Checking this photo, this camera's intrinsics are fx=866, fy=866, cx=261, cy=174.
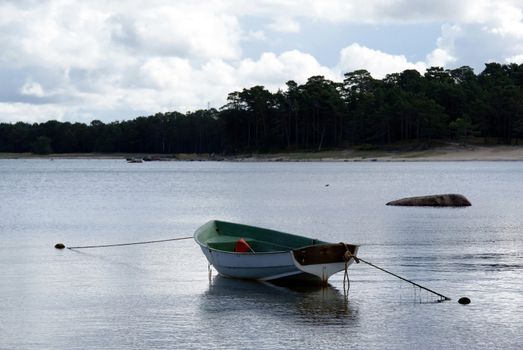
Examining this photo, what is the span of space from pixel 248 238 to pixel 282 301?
649 centimetres

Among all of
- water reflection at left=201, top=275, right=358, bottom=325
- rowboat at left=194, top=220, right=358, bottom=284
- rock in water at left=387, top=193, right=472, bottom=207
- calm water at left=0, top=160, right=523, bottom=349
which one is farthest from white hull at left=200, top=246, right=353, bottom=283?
rock in water at left=387, top=193, right=472, bottom=207

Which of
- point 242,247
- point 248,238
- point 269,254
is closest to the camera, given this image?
point 269,254

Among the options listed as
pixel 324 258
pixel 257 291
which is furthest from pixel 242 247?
pixel 324 258

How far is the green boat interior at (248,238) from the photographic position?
95.7 ft

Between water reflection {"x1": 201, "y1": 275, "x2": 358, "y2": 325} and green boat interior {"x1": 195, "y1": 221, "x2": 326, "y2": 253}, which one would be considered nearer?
water reflection {"x1": 201, "y1": 275, "x2": 358, "y2": 325}

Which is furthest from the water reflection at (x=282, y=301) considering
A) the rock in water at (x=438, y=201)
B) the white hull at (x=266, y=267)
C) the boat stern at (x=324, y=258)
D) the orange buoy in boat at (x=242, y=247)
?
the rock in water at (x=438, y=201)

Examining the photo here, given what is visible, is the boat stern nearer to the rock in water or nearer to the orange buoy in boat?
the orange buoy in boat

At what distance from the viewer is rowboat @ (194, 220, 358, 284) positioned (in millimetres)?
25797

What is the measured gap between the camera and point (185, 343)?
64.3 ft

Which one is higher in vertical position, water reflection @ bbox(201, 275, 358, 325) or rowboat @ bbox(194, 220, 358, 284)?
rowboat @ bbox(194, 220, 358, 284)

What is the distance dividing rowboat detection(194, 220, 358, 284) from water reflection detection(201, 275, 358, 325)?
454 mm

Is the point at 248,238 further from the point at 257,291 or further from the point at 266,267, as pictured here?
the point at 257,291

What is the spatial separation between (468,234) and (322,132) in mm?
153176

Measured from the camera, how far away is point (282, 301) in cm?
2466
